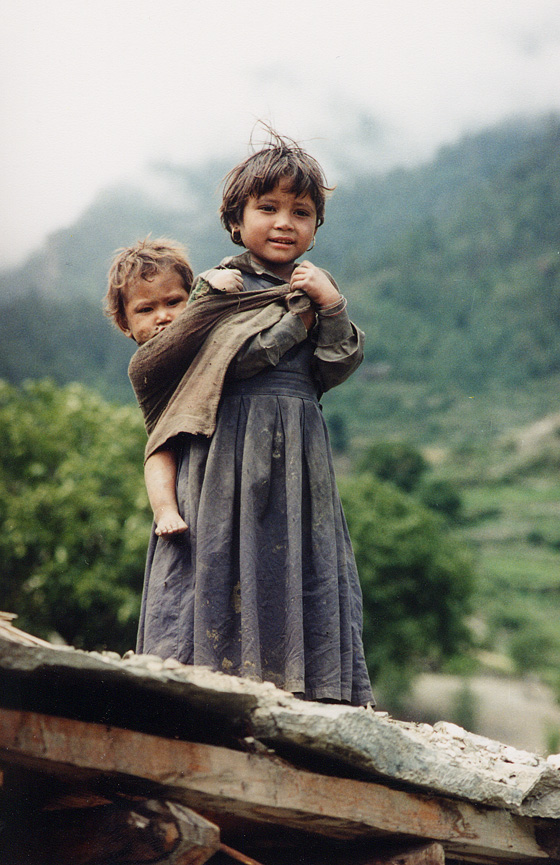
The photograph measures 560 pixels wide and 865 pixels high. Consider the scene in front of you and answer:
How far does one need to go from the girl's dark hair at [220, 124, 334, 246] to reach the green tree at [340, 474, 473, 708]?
726 inches

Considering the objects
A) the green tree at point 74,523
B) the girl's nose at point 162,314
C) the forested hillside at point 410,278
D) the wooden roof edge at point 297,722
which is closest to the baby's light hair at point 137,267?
the girl's nose at point 162,314

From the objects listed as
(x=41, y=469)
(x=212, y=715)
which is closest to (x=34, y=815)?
(x=212, y=715)

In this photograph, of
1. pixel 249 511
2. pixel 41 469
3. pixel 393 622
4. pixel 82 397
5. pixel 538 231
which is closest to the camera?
pixel 249 511

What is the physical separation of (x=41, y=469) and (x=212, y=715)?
17.1 m

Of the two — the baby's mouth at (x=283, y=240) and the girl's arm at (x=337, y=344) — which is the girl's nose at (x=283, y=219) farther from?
the girl's arm at (x=337, y=344)

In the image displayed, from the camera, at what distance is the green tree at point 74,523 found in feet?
56.1

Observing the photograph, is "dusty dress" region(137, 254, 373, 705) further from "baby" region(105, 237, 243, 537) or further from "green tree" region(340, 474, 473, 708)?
"green tree" region(340, 474, 473, 708)

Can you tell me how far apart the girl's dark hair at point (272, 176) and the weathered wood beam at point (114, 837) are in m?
2.08

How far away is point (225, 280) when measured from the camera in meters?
3.34

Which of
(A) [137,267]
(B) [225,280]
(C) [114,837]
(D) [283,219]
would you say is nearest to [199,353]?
(B) [225,280]

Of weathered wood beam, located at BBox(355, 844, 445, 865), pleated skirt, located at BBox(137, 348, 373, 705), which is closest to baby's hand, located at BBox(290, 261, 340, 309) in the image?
pleated skirt, located at BBox(137, 348, 373, 705)

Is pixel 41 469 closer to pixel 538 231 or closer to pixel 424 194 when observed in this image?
pixel 538 231

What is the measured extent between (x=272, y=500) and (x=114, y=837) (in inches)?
50.3

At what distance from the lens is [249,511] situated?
314cm
